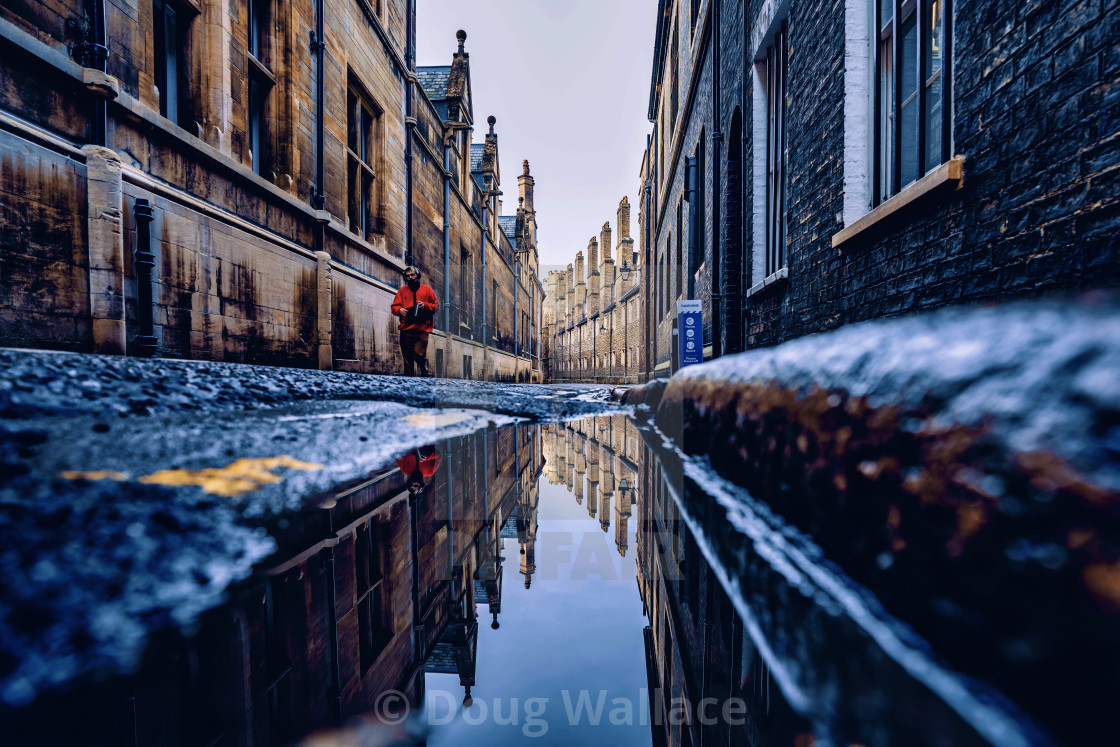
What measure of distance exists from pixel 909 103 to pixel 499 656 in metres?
4.15

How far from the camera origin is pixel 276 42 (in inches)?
249

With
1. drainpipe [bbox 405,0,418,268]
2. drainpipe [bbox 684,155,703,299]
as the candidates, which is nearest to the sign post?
drainpipe [bbox 684,155,703,299]

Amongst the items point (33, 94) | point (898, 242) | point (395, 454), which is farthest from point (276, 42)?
point (898, 242)

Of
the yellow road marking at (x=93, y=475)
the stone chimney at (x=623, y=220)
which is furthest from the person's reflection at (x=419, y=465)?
the stone chimney at (x=623, y=220)

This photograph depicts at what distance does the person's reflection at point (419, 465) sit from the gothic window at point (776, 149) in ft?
14.9

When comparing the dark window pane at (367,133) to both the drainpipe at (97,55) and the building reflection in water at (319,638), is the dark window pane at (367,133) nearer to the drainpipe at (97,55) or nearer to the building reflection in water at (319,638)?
the drainpipe at (97,55)

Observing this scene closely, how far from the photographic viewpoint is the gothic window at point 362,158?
341 inches

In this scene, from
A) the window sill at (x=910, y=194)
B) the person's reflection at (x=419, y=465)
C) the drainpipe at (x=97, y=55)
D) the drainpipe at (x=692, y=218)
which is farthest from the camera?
the drainpipe at (x=692, y=218)

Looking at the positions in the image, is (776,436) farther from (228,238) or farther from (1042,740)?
(228,238)

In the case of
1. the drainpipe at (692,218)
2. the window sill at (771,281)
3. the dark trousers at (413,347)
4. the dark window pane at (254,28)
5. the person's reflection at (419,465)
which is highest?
the dark window pane at (254,28)

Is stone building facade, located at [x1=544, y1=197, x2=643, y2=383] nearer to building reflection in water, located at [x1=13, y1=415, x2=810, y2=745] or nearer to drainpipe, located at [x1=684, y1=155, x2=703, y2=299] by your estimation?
drainpipe, located at [x1=684, y1=155, x2=703, y2=299]

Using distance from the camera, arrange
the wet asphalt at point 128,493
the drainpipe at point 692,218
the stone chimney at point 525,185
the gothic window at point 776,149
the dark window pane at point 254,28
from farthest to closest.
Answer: the stone chimney at point 525,185
the drainpipe at point 692,218
the dark window pane at point 254,28
the gothic window at point 776,149
the wet asphalt at point 128,493

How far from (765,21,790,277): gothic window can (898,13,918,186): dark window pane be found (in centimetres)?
168

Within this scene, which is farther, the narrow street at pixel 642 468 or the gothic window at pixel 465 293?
the gothic window at pixel 465 293
